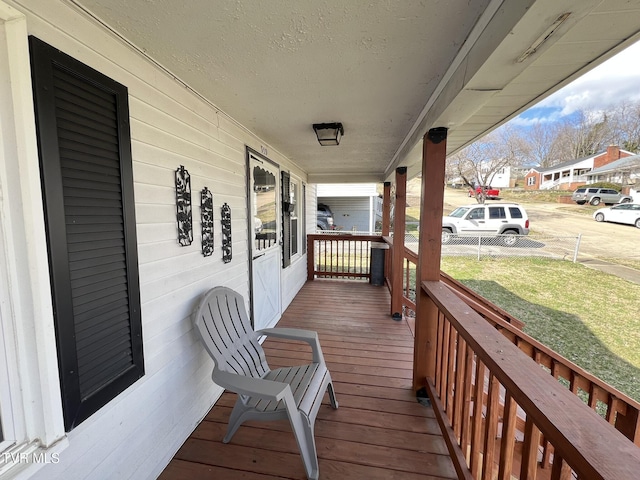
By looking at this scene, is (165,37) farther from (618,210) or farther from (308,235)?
(618,210)

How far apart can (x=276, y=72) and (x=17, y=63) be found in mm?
1025

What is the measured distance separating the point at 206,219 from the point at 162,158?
0.53 m

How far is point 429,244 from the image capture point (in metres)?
2.07

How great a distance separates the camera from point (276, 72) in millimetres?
1516

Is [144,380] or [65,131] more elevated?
[65,131]

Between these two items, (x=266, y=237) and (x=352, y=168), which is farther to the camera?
(x=352, y=168)

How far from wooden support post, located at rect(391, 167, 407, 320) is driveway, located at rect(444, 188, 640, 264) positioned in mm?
7721

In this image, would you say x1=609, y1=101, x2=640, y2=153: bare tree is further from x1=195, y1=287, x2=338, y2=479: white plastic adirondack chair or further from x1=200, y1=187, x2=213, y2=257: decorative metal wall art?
x1=200, y1=187, x2=213, y2=257: decorative metal wall art

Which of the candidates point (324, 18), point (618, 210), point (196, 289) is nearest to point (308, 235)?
point (196, 289)

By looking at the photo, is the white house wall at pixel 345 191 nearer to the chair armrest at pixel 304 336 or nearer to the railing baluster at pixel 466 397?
the chair armrest at pixel 304 336

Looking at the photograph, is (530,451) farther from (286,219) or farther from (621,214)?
(621,214)

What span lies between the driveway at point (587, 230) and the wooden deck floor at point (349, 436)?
9.13 metres

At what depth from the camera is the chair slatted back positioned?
179cm

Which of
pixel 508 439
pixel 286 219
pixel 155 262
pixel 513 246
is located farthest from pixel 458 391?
pixel 513 246
